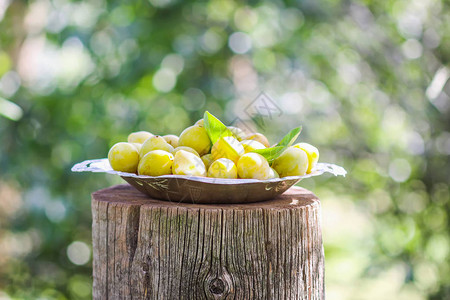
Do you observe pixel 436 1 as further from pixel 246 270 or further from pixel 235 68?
pixel 246 270

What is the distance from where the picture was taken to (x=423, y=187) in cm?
331

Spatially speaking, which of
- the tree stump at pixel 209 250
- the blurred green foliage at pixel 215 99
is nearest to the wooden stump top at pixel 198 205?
the tree stump at pixel 209 250

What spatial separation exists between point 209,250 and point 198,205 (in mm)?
131

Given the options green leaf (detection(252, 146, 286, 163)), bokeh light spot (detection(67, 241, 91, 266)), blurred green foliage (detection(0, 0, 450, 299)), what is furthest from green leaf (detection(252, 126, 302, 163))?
bokeh light spot (detection(67, 241, 91, 266))

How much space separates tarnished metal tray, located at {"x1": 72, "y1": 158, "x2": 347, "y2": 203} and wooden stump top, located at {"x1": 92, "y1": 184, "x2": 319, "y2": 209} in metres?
0.02

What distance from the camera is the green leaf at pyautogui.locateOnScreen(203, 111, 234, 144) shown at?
139 cm

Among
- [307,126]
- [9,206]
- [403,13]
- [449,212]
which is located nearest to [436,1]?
[403,13]

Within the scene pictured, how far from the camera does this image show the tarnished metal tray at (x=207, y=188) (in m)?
1.26

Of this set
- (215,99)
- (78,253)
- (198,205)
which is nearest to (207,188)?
(198,205)

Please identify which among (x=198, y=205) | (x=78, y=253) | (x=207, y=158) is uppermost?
(x=207, y=158)

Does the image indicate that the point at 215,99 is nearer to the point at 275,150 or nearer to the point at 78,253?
the point at 78,253

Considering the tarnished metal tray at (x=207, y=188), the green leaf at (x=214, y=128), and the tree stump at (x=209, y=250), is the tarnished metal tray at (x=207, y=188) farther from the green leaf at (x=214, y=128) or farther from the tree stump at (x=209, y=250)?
the green leaf at (x=214, y=128)

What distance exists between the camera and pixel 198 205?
1.33m

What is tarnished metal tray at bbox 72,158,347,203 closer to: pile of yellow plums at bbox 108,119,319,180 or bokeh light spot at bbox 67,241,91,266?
pile of yellow plums at bbox 108,119,319,180
